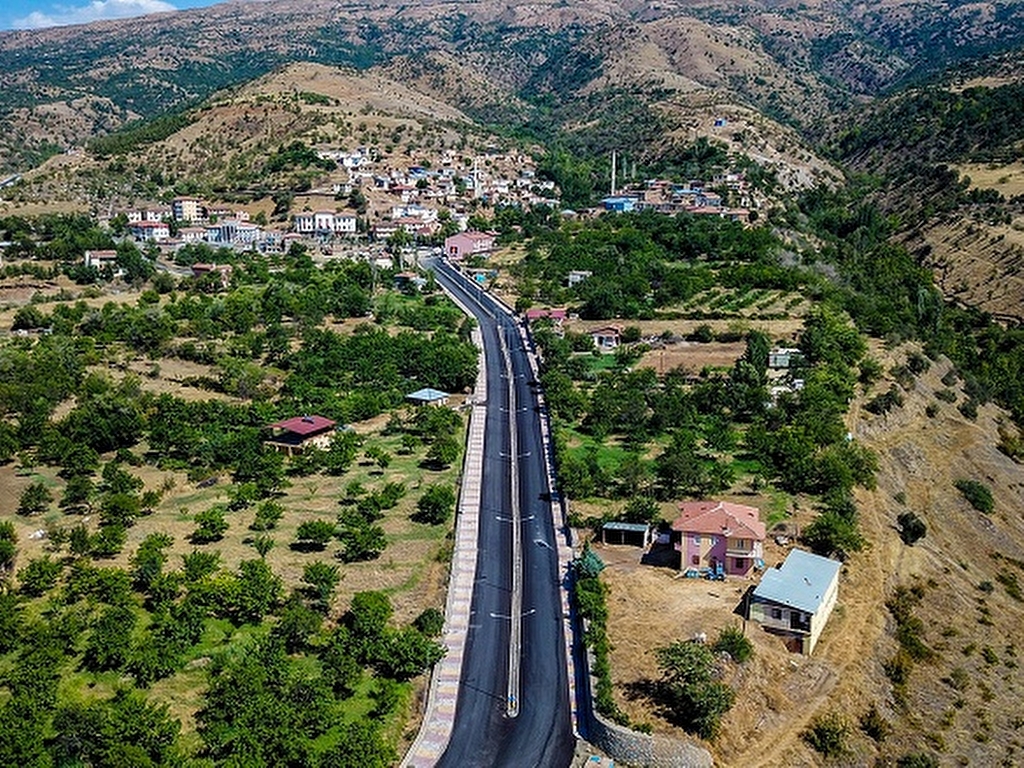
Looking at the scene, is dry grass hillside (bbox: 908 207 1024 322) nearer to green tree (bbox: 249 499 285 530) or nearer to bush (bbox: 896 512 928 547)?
bush (bbox: 896 512 928 547)

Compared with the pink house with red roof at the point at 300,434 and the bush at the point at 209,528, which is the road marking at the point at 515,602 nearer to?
the pink house with red roof at the point at 300,434

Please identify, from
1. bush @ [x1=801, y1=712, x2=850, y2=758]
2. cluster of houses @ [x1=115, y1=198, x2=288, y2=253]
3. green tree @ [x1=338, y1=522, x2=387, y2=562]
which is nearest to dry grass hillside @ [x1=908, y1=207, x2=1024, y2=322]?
bush @ [x1=801, y1=712, x2=850, y2=758]

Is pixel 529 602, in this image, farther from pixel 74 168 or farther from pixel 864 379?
pixel 74 168

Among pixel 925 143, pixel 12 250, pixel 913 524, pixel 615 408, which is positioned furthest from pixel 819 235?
pixel 12 250

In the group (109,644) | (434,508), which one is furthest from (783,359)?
(109,644)

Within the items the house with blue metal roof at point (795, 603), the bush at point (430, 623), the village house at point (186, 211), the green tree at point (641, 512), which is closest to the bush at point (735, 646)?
the house with blue metal roof at point (795, 603)
